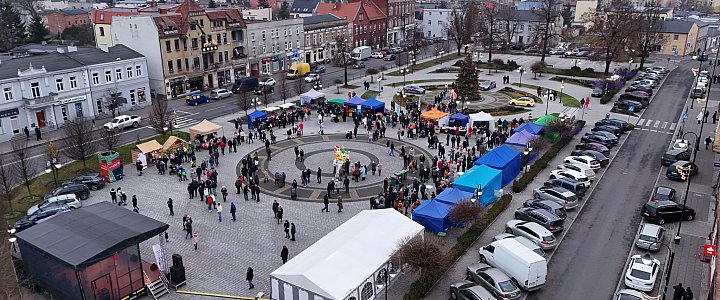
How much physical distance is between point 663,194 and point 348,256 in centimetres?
1988

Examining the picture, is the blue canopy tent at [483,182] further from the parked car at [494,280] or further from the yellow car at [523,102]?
the yellow car at [523,102]

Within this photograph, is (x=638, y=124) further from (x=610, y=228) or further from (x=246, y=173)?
(x=246, y=173)

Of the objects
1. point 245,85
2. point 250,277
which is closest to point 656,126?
point 250,277

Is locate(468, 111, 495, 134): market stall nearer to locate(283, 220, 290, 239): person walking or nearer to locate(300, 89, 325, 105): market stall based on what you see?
locate(300, 89, 325, 105): market stall

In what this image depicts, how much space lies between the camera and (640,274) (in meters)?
22.5

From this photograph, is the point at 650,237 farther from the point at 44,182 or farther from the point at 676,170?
the point at 44,182

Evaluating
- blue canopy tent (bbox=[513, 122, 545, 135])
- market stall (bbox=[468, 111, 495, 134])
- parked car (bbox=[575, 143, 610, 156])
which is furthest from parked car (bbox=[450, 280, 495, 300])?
market stall (bbox=[468, 111, 495, 134])

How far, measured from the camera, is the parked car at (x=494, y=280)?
21.5m

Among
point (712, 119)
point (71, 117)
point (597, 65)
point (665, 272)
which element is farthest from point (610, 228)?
point (597, 65)

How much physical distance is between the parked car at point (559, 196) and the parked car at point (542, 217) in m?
2.21

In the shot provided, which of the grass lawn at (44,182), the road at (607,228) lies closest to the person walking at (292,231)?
the road at (607,228)

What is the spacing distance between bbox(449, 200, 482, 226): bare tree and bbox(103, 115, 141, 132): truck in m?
33.3

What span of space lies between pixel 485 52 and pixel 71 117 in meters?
66.7

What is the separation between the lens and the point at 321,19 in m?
86.5
